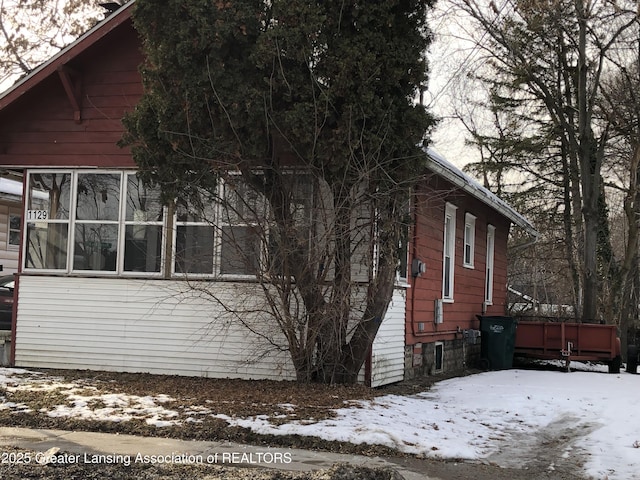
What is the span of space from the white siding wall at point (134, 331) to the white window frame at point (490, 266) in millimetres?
9608

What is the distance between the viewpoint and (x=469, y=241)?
16.8m

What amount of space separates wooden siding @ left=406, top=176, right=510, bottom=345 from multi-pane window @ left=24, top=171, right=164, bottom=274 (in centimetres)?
457

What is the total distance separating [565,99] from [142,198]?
18.0 metres

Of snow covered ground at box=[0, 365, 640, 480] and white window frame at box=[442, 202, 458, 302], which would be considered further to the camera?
white window frame at box=[442, 202, 458, 302]

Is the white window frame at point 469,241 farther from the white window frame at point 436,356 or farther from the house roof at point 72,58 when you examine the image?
the house roof at point 72,58

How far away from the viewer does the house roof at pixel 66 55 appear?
36.1 ft

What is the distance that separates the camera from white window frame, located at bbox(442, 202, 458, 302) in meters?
14.7

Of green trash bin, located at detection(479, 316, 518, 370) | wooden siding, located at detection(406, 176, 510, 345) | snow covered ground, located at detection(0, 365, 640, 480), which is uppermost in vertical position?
wooden siding, located at detection(406, 176, 510, 345)

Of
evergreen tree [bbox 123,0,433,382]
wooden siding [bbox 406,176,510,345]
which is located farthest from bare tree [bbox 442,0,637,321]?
evergreen tree [bbox 123,0,433,382]

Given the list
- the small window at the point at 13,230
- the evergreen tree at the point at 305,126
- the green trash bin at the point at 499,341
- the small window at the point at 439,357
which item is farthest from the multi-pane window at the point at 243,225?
the small window at the point at 13,230

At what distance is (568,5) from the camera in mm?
18406

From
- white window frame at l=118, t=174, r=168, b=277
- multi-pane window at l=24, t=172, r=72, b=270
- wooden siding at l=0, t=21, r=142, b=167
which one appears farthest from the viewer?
multi-pane window at l=24, t=172, r=72, b=270

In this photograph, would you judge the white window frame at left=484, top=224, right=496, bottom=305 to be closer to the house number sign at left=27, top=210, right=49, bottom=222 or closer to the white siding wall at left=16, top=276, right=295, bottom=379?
the white siding wall at left=16, top=276, right=295, bottom=379

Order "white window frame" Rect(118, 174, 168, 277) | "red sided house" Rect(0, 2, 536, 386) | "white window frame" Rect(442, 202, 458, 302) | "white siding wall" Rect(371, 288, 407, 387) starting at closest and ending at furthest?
"white siding wall" Rect(371, 288, 407, 387)
"red sided house" Rect(0, 2, 536, 386)
"white window frame" Rect(118, 174, 168, 277)
"white window frame" Rect(442, 202, 458, 302)
